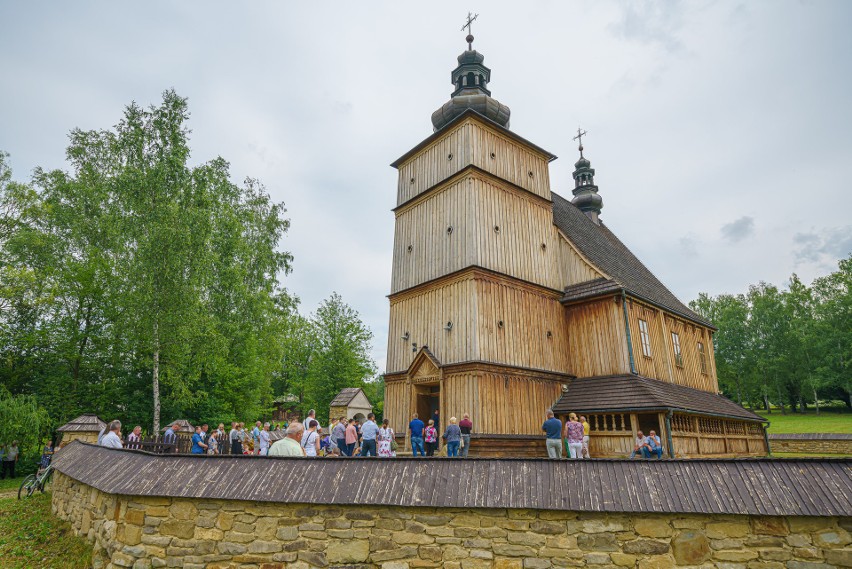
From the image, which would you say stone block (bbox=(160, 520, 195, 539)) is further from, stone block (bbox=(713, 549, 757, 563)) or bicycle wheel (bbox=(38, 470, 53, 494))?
bicycle wheel (bbox=(38, 470, 53, 494))

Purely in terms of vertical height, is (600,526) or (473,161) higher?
(473,161)

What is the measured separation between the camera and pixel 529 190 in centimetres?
2025

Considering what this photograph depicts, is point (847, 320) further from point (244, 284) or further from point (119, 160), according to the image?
point (119, 160)

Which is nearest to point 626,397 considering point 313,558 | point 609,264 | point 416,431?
point 416,431

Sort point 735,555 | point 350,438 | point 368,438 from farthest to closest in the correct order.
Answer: point 350,438
point 368,438
point 735,555

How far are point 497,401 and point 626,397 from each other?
4.29 metres

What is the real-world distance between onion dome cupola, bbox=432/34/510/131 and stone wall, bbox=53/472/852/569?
56.9ft

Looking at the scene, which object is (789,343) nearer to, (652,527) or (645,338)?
(645,338)

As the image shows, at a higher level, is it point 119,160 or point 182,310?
point 119,160

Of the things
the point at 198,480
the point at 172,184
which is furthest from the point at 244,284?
the point at 198,480

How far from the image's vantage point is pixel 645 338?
19281 mm

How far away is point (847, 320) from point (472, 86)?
146 feet

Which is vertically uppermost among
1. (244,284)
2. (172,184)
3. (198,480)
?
(172,184)

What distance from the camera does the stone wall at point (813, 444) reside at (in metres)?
25.2
